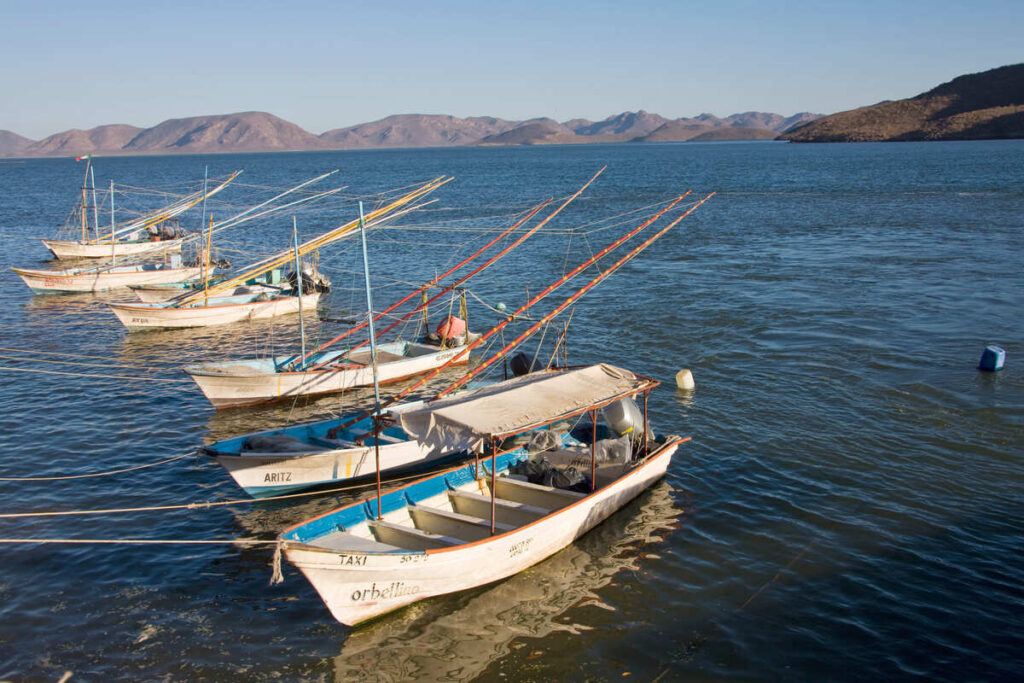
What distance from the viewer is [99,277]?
3959 cm

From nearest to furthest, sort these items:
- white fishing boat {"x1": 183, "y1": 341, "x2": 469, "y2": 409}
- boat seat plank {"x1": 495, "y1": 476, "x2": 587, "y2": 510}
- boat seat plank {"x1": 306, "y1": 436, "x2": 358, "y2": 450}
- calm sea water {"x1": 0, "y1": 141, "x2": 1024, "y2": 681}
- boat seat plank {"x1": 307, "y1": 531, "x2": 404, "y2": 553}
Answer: calm sea water {"x1": 0, "y1": 141, "x2": 1024, "y2": 681}, boat seat plank {"x1": 307, "y1": 531, "x2": 404, "y2": 553}, boat seat plank {"x1": 495, "y1": 476, "x2": 587, "y2": 510}, boat seat plank {"x1": 306, "y1": 436, "x2": 358, "y2": 450}, white fishing boat {"x1": 183, "y1": 341, "x2": 469, "y2": 409}

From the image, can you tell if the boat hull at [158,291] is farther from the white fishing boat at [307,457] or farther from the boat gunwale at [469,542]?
the boat gunwale at [469,542]

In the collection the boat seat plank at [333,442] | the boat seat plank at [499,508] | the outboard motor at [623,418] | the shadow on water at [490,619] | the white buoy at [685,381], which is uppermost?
the outboard motor at [623,418]

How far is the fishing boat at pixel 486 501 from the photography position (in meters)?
11.7

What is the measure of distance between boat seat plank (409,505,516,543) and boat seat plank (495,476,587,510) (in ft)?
3.59

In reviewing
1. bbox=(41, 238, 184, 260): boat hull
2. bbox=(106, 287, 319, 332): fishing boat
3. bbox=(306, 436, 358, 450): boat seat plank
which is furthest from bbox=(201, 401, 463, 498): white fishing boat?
bbox=(41, 238, 184, 260): boat hull

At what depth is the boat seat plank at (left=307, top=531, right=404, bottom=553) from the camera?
40.4 feet

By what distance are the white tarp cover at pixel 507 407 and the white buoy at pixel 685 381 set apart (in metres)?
6.92

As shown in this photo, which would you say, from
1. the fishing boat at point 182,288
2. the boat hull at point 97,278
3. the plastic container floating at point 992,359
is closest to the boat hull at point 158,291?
the fishing boat at point 182,288

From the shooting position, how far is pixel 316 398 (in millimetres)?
23062

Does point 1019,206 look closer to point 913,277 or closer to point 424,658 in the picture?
point 913,277

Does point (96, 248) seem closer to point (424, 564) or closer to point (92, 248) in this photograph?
point (92, 248)

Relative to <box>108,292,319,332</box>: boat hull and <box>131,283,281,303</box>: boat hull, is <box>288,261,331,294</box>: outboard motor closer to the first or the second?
<box>108,292,319,332</box>: boat hull

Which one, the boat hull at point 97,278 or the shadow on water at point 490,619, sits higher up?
the boat hull at point 97,278
